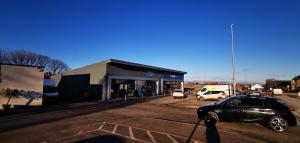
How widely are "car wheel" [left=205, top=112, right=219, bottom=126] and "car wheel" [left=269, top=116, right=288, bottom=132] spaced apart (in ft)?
7.81

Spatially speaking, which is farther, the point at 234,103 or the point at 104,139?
the point at 234,103

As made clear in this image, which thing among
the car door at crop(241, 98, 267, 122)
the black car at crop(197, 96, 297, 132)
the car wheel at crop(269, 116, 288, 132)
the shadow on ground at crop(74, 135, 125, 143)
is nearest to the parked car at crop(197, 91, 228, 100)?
the black car at crop(197, 96, 297, 132)

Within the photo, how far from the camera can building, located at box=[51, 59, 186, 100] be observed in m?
32.8

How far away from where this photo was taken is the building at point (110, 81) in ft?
108

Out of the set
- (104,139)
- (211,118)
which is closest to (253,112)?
(211,118)

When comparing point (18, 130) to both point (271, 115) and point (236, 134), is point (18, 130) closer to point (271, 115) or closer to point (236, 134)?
point (236, 134)

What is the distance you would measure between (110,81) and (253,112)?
25.6 meters

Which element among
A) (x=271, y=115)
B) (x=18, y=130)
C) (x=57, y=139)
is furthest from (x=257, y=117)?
(x=18, y=130)

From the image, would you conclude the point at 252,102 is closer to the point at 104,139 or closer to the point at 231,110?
the point at 231,110

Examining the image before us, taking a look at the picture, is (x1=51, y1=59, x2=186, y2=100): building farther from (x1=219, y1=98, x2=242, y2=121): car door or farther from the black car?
(x1=219, y1=98, x2=242, y2=121): car door

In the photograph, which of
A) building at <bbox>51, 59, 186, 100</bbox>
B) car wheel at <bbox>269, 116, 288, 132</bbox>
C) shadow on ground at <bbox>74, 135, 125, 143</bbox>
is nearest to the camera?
shadow on ground at <bbox>74, 135, 125, 143</bbox>

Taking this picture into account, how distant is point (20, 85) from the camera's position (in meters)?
21.0

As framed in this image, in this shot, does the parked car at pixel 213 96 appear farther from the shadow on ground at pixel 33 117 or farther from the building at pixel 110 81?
the shadow on ground at pixel 33 117

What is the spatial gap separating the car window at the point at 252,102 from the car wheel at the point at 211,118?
56.5 inches
